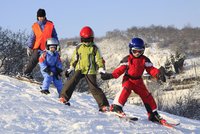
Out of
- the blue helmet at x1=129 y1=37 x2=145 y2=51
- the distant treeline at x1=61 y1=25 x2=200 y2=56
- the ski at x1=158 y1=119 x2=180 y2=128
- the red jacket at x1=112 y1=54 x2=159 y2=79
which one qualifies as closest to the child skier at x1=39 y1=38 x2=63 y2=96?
the red jacket at x1=112 y1=54 x2=159 y2=79

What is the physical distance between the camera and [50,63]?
34.0 ft

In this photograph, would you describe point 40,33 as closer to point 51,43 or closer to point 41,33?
point 41,33

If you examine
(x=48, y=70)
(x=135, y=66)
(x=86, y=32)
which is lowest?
(x=48, y=70)

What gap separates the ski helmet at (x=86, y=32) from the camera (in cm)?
896

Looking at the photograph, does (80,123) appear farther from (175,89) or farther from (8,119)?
(175,89)

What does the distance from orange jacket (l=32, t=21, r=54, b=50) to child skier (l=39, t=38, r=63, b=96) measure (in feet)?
3.53

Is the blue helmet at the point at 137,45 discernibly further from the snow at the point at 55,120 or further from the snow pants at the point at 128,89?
the snow at the point at 55,120

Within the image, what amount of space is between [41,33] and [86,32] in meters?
2.77

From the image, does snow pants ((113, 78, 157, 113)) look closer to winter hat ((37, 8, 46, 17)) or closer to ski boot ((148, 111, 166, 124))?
ski boot ((148, 111, 166, 124))

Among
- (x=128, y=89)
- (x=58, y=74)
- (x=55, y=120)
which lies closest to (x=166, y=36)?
(x=58, y=74)

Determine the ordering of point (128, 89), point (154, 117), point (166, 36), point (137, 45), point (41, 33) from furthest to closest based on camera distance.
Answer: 1. point (166, 36)
2. point (41, 33)
3. point (154, 117)
4. point (128, 89)
5. point (137, 45)

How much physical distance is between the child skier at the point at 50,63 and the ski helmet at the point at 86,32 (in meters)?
1.48

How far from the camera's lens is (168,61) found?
2963 inches

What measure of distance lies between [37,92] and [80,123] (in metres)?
3.66
